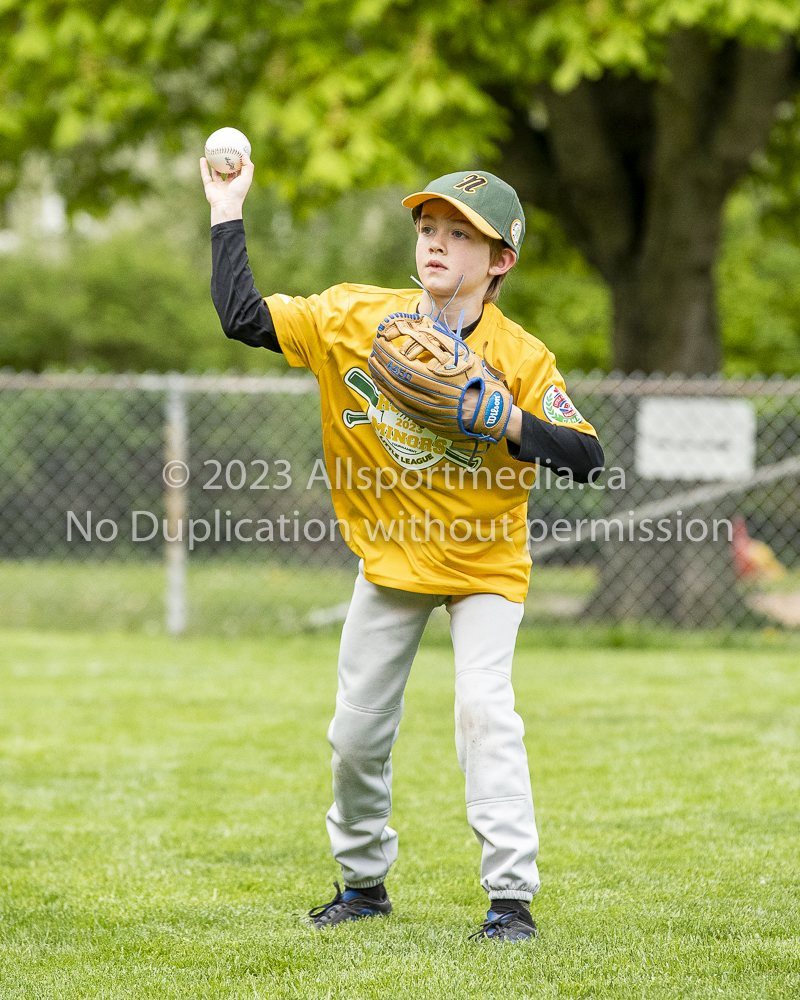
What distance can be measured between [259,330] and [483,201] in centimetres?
63

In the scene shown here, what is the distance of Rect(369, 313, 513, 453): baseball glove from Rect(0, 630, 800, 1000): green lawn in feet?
3.98

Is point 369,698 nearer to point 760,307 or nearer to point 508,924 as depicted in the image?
point 508,924

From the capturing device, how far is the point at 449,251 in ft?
9.20

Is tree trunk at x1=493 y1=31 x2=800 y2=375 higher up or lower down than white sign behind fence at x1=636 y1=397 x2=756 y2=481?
higher up

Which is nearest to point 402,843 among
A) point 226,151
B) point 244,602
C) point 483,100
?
point 226,151

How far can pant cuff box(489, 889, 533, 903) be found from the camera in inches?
107

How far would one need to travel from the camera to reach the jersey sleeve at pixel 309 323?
2.80 m

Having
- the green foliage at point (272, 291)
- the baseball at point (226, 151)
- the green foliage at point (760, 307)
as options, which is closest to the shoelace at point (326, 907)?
the baseball at point (226, 151)

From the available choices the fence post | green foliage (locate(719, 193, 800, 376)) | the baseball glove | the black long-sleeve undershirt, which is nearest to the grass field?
the fence post

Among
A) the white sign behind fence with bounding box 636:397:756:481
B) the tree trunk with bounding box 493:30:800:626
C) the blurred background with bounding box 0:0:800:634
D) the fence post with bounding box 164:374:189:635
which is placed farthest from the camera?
the tree trunk with bounding box 493:30:800:626

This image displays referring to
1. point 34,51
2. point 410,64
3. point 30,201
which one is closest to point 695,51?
point 410,64

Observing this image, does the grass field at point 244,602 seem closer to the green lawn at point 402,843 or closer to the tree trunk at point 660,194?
the tree trunk at point 660,194

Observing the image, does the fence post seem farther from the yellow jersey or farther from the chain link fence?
the yellow jersey

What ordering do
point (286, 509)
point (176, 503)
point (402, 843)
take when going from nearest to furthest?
point (402, 843) → point (176, 503) → point (286, 509)
